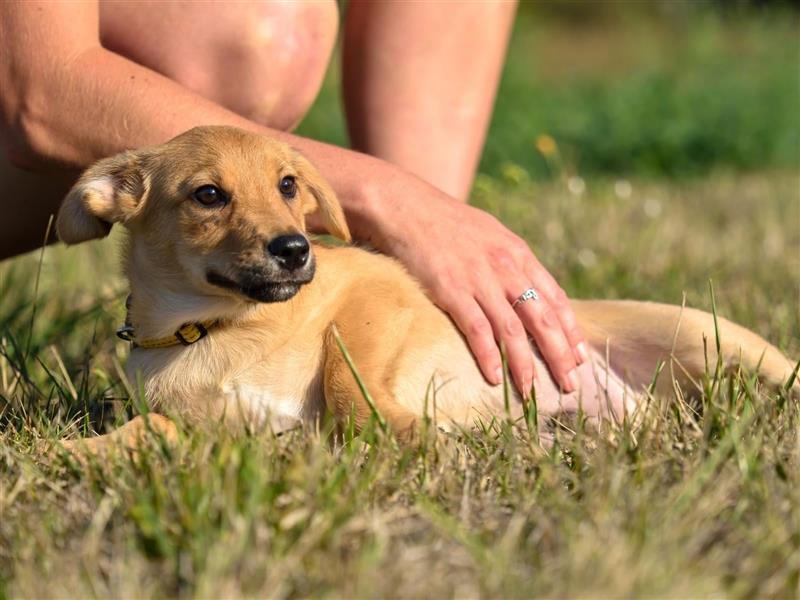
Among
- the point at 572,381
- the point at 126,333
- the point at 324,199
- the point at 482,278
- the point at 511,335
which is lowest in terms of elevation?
the point at 126,333

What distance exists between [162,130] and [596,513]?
1.54 meters

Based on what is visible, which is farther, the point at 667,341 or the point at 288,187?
the point at 667,341

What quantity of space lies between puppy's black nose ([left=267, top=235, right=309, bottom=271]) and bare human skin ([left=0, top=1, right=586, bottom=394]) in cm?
41

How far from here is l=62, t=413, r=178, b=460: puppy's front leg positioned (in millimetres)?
2111

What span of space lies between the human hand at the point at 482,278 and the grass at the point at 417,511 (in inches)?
13.4

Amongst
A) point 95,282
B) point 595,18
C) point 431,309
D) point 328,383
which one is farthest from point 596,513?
point 595,18

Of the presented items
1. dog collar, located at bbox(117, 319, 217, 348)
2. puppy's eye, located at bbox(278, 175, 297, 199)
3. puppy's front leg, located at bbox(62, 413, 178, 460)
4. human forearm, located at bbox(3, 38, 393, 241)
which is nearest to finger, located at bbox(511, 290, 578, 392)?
human forearm, located at bbox(3, 38, 393, 241)

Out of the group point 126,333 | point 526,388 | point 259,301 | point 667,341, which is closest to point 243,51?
point 126,333

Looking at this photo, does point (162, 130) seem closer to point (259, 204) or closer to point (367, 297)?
point (259, 204)

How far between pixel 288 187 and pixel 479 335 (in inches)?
22.2

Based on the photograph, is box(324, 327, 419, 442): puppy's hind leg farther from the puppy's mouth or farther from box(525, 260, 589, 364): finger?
box(525, 260, 589, 364): finger

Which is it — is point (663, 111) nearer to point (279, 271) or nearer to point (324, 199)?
point (324, 199)

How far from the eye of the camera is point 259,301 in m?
2.54

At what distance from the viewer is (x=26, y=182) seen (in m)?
Answer: 3.28
